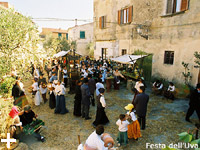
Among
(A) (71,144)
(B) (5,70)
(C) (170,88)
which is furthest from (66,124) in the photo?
(C) (170,88)

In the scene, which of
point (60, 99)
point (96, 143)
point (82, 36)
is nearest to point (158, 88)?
point (60, 99)

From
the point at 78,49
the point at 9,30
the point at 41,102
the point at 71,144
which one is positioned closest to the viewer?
the point at 71,144

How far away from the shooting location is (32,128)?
16.4 ft

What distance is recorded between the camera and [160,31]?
10734 millimetres

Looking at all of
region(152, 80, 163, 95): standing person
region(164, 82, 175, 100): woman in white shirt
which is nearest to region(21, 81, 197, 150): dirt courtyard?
region(164, 82, 175, 100): woman in white shirt

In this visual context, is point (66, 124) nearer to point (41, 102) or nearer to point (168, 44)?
point (41, 102)

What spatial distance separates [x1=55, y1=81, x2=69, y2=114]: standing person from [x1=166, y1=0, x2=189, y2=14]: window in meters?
8.71

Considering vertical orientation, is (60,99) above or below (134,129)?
above

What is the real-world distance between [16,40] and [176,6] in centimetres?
980

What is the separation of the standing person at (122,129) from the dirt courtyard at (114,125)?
0.21m

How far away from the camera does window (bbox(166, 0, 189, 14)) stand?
8.97 meters

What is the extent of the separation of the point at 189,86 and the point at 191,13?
14.4 feet

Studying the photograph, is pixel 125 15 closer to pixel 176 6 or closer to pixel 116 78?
pixel 176 6

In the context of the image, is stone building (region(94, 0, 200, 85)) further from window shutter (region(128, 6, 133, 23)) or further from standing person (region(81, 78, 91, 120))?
standing person (region(81, 78, 91, 120))
